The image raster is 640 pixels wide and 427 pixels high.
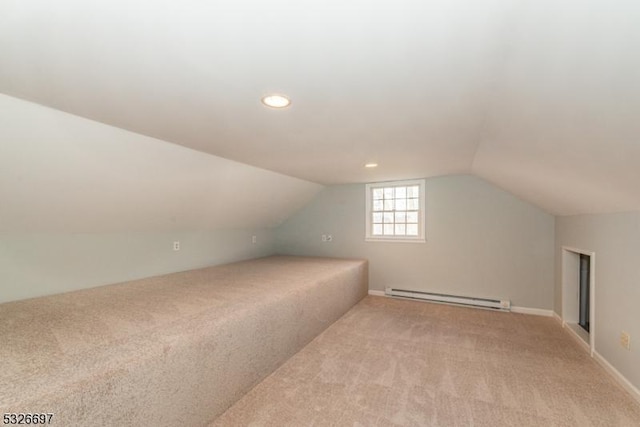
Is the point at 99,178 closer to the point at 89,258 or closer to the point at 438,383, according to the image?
the point at 89,258

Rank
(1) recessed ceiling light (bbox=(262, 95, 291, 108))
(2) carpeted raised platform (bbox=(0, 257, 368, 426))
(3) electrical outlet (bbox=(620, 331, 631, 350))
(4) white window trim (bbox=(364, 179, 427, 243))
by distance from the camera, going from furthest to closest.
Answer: (4) white window trim (bbox=(364, 179, 427, 243)) → (3) electrical outlet (bbox=(620, 331, 631, 350)) → (1) recessed ceiling light (bbox=(262, 95, 291, 108)) → (2) carpeted raised platform (bbox=(0, 257, 368, 426))

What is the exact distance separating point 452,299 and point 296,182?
9.76 feet

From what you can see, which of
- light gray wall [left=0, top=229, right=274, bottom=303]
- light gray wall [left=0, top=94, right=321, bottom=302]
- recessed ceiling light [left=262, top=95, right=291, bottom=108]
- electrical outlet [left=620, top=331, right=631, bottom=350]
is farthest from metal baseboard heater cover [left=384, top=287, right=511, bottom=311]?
recessed ceiling light [left=262, top=95, right=291, bottom=108]

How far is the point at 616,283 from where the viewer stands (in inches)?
92.8

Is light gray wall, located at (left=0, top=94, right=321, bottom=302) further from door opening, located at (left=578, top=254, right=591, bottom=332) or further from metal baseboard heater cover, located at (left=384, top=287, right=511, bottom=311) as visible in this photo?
door opening, located at (left=578, top=254, right=591, bottom=332)

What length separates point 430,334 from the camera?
3.20m

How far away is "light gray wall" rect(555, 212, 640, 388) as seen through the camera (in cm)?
213

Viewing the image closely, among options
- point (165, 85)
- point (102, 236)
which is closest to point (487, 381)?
point (165, 85)

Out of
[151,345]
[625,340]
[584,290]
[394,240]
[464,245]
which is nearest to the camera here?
[151,345]

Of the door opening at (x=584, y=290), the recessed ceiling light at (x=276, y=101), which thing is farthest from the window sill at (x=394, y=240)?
the recessed ceiling light at (x=276, y=101)

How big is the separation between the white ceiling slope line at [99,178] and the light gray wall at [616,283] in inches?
138

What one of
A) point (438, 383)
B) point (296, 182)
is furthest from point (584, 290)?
point (296, 182)

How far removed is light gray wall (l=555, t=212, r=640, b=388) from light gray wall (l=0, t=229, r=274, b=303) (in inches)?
174

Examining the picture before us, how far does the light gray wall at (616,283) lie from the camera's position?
2.13 meters
